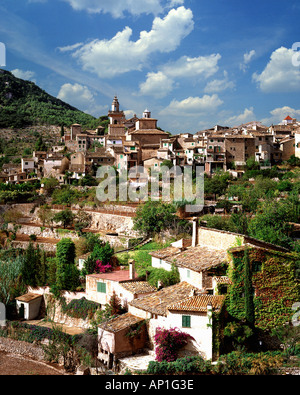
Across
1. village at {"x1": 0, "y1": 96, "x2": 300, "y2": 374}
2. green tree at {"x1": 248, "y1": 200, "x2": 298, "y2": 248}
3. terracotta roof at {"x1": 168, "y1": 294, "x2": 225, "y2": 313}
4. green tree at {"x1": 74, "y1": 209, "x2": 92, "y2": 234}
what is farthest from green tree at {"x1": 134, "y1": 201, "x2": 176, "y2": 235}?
terracotta roof at {"x1": 168, "y1": 294, "x2": 225, "y2": 313}

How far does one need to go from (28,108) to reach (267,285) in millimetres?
96508

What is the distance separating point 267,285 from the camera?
47.4ft

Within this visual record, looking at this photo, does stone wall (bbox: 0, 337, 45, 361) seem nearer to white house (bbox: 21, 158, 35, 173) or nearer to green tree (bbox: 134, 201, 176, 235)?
green tree (bbox: 134, 201, 176, 235)

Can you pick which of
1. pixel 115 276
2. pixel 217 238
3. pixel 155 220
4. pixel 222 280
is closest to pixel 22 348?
pixel 115 276

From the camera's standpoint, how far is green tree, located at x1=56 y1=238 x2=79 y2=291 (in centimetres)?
1997

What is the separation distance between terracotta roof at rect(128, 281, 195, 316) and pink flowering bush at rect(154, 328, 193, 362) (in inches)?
30.7

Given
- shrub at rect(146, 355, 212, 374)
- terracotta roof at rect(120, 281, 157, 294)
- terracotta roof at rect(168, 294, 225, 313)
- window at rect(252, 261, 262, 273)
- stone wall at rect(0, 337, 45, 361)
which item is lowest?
stone wall at rect(0, 337, 45, 361)

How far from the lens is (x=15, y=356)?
1706 centimetres

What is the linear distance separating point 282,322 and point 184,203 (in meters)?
16.4

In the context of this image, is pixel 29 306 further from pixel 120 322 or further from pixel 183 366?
pixel 183 366

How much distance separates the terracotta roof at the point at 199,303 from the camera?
1305cm

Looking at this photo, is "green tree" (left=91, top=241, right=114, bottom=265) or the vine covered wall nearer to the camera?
the vine covered wall
